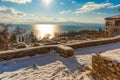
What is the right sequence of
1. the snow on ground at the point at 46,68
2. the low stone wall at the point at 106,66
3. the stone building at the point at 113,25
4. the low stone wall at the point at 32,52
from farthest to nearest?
the stone building at the point at 113,25 < the low stone wall at the point at 32,52 < the snow on ground at the point at 46,68 < the low stone wall at the point at 106,66

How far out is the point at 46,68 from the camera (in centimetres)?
677

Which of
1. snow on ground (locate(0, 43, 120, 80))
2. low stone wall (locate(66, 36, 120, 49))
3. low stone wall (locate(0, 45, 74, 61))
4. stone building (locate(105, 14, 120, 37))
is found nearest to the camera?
snow on ground (locate(0, 43, 120, 80))

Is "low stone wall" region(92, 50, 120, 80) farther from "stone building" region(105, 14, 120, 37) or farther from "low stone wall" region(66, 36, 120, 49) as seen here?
"stone building" region(105, 14, 120, 37)

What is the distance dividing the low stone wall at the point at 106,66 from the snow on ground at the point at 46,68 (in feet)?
1.25

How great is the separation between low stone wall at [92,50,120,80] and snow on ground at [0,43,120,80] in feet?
1.25

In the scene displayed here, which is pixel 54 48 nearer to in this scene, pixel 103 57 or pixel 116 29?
pixel 103 57

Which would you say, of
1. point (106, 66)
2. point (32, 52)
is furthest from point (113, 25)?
point (106, 66)

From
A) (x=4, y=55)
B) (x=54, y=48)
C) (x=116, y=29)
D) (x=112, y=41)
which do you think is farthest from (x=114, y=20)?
(x=4, y=55)

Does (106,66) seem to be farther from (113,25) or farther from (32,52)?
(113,25)

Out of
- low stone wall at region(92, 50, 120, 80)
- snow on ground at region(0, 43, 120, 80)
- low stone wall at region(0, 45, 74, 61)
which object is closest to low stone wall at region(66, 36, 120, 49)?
snow on ground at region(0, 43, 120, 80)

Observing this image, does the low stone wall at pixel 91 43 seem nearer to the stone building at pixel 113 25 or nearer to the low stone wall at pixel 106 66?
the low stone wall at pixel 106 66

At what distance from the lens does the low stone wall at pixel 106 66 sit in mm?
4988

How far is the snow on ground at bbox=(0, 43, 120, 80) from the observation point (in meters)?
6.02

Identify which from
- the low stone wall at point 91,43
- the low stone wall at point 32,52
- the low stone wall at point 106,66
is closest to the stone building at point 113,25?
the low stone wall at point 91,43
